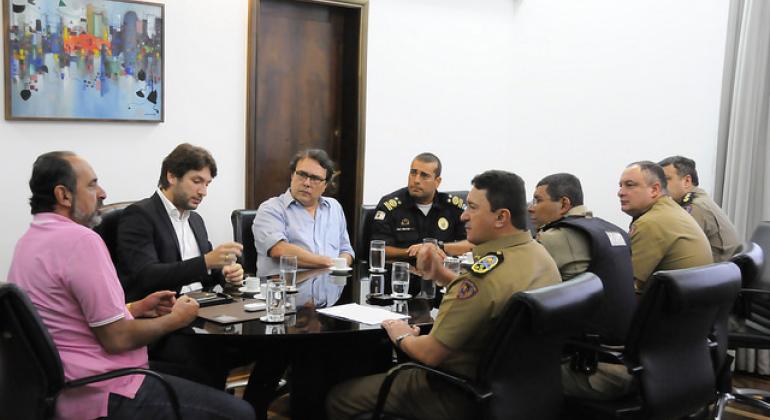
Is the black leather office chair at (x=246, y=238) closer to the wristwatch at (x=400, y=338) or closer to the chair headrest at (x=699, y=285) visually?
the wristwatch at (x=400, y=338)

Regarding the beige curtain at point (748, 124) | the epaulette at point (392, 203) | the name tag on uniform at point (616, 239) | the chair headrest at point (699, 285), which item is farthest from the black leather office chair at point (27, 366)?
the beige curtain at point (748, 124)

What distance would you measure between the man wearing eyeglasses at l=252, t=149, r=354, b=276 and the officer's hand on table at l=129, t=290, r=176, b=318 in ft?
4.09

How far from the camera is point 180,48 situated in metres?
4.85

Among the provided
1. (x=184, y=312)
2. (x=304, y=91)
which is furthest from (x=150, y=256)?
(x=304, y=91)

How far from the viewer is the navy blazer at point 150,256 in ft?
9.77

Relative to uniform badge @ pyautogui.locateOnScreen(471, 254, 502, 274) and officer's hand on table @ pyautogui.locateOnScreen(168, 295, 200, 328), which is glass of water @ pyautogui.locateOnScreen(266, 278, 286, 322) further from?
uniform badge @ pyautogui.locateOnScreen(471, 254, 502, 274)

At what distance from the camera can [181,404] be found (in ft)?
7.68

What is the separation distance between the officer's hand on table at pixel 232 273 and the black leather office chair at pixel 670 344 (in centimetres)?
136

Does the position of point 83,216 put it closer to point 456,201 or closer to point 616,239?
point 616,239

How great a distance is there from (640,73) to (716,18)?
2.19ft

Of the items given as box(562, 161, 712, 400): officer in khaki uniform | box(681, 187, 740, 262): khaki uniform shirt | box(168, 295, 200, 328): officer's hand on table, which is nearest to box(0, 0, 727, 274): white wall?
box(681, 187, 740, 262): khaki uniform shirt

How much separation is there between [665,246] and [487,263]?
1.33 metres

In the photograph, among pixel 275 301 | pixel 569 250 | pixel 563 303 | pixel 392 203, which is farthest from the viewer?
pixel 392 203

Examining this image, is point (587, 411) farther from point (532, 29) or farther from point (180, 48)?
point (532, 29)
